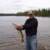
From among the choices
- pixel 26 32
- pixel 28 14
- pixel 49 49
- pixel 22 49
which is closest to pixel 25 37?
pixel 26 32

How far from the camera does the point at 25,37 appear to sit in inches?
283

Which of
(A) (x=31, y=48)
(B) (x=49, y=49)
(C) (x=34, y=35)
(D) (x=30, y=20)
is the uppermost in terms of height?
(D) (x=30, y=20)

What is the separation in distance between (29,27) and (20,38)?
644mm

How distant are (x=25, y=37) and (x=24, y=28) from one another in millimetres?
347

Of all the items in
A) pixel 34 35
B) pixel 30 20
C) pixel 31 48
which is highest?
pixel 30 20

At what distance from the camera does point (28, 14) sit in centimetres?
696

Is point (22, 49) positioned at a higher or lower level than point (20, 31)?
lower

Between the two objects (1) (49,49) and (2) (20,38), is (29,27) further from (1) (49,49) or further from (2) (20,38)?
(1) (49,49)

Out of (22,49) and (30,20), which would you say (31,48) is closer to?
(30,20)

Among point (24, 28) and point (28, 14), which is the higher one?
point (28, 14)

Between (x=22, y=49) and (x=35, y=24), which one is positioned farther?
(x=22, y=49)

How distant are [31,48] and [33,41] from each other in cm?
28

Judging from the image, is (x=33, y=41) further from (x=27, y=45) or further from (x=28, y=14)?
(x=28, y=14)

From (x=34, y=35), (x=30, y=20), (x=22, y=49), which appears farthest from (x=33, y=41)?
(x=22, y=49)
